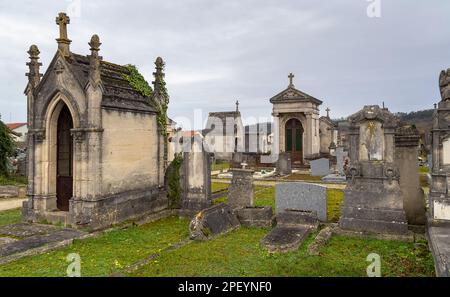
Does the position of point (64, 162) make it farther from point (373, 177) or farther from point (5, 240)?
point (373, 177)

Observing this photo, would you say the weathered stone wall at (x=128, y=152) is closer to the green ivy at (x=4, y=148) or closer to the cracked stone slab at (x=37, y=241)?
the cracked stone slab at (x=37, y=241)

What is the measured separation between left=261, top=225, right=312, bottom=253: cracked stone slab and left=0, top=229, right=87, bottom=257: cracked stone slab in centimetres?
504

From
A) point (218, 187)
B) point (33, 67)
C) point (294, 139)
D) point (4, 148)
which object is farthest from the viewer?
point (294, 139)

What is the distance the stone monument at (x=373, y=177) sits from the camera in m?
9.02

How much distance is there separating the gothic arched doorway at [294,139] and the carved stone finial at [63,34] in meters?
24.9

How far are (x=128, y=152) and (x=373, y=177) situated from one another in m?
7.54

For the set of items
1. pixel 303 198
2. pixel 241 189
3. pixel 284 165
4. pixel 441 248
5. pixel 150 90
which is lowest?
pixel 441 248

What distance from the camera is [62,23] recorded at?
1072 cm

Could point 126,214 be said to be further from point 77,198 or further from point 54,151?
point 54,151

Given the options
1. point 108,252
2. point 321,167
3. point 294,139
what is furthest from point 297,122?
point 108,252

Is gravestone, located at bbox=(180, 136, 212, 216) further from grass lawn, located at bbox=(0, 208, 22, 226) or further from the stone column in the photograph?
the stone column

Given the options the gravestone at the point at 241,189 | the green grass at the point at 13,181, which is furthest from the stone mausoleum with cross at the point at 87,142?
the green grass at the point at 13,181

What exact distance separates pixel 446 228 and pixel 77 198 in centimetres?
985
